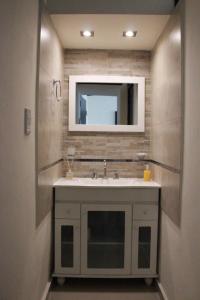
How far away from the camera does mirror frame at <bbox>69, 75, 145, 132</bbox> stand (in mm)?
3025

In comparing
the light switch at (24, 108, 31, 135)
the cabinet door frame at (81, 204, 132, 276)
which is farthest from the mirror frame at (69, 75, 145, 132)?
the light switch at (24, 108, 31, 135)

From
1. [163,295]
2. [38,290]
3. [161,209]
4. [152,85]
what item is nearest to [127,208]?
[161,209]

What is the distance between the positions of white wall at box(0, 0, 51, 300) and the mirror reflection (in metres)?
1.24

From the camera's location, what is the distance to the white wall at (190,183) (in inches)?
64.5

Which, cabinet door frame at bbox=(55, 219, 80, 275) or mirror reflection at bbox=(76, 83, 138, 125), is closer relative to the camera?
cabinet door frame at bbox=(55, 219, 80, 275)

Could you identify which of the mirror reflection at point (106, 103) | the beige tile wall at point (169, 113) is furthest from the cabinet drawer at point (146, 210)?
the mirror reflection at point (106, 103)

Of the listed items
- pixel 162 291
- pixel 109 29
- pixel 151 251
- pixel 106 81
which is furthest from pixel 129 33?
pixel 162 291

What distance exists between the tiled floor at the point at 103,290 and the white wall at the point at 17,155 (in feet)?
1.99

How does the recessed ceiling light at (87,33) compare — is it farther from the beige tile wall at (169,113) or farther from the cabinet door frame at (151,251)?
the cabinet door frame at (151,251)

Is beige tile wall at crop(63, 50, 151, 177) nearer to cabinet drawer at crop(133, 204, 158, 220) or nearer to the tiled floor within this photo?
cabinet drawer at crop(133, 204, 158, 220)

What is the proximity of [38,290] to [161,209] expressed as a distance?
3.72ft

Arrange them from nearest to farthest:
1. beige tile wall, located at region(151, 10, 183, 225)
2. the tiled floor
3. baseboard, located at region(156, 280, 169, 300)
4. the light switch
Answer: the light switch → beige tile wall, located at region(151, 10, 183, 225) → baseboard, located at region(156, 280, 169, 300) → the tiled floor

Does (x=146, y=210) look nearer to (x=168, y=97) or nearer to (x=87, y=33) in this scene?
(x=168, y=97)

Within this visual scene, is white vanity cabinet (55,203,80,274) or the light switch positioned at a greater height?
the light switch
